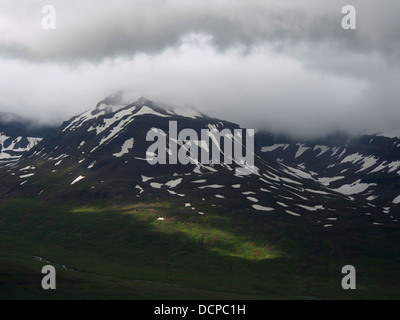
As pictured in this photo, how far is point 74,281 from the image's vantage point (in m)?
138
